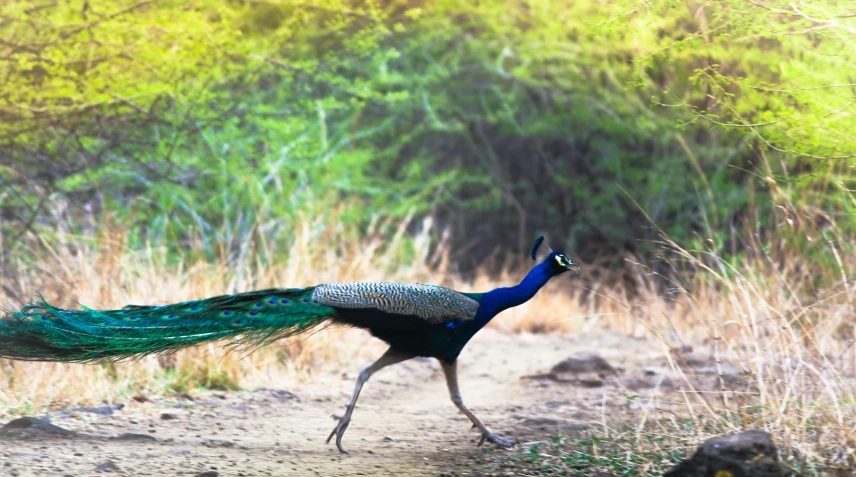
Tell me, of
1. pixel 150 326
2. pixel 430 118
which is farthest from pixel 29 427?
pixel 430 118

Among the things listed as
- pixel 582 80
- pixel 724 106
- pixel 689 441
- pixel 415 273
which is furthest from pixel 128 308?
Answer: pixel 582 80

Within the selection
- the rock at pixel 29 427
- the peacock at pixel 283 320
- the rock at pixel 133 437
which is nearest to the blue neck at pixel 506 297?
the peacock at pixel 283 320

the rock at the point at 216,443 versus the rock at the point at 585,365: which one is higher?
the rock at the point at 585,365

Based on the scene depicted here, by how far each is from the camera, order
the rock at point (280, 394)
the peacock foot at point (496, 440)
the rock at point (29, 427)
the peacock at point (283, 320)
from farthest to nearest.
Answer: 1. the rock at point (280, 394)
2. the peacock foot at point (496, 440)
3. the peacock at point (283, 320)
4. the rock at point (29, 427)

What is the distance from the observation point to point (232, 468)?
4105 millimetres

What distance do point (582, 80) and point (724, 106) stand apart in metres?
10.5

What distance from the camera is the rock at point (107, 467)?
383 centimetres

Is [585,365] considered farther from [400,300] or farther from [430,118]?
[430,118]

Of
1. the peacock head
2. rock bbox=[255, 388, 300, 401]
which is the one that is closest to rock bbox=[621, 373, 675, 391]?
the peacock head

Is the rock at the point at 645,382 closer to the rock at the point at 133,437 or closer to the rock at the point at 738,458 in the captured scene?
the rock at the point at 738,458

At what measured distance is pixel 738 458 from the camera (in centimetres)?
343

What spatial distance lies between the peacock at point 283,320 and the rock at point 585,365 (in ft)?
8.83

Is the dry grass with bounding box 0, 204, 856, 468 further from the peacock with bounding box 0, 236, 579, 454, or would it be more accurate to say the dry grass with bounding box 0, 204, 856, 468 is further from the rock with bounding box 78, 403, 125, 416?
the peacock with bounding box 0, 236, 579, 454

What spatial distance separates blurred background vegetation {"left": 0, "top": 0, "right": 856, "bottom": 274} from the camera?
16.4ft
